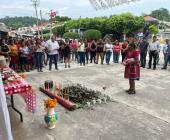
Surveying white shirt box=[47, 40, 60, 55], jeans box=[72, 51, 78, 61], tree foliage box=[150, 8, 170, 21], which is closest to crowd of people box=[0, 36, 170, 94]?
white shirt box=[47, 40, 60, 55]

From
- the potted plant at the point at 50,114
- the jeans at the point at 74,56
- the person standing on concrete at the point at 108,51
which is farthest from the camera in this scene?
the jeans at the point at 74,56

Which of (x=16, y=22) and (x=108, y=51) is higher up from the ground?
(x=16, y=22)

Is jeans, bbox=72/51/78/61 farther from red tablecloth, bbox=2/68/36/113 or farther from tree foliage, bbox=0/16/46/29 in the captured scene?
tree foliage, bbox=0/16/46/29

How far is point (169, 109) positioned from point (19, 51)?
769 centimetres

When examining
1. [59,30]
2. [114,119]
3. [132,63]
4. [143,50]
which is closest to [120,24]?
[59,30]

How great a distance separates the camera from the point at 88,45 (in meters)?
14.2

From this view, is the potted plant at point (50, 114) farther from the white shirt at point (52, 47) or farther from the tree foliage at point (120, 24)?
the tree foliage at point (120, 24)

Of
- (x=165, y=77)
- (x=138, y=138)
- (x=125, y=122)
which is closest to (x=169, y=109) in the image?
(x=125, y=122)

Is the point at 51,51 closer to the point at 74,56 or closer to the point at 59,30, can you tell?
the point at 74,56

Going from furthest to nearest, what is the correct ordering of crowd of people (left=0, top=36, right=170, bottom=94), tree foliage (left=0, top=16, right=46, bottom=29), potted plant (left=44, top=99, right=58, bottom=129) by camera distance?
tree foliage (left=0, top=16, right=46, bottom=29), crowd of people (left=0, top=36, right=170, bottom=94), potted plant (left=44, top=99, right=58, bottom=129)

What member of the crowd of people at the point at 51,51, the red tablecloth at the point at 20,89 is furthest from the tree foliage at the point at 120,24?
the red tablecloth at the point at 20,89

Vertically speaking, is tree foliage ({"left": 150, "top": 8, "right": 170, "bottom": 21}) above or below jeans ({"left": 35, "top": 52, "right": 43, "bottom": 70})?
above

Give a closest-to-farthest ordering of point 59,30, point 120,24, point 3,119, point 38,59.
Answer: point 3,119, point 38,59, point 120,24, point 59,30

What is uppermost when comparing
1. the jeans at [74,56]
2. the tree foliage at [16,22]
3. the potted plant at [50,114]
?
the tree foliage at [16,22]
